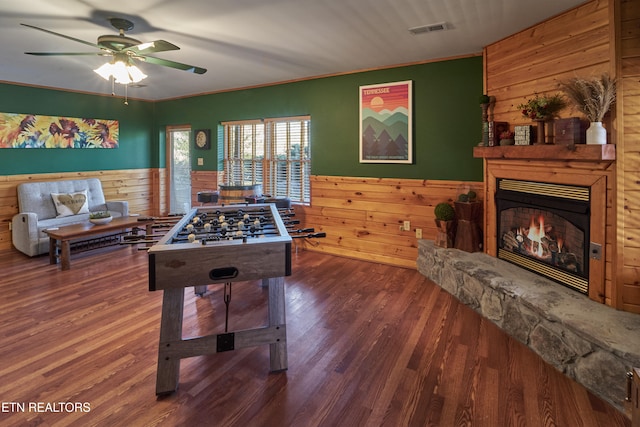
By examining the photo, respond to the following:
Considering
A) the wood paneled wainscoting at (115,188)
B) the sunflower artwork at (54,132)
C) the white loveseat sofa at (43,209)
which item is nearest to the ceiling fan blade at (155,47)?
the white loveseat sofa at (43,209)

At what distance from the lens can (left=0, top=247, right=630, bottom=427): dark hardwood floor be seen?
6.05 feet

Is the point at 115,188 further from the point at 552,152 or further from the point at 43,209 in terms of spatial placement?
the point at 552,152

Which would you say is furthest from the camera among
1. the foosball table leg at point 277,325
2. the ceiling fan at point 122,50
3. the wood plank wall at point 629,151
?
the ceiling fan at point 122,50

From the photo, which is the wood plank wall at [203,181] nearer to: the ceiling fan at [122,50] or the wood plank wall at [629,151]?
the ceiling fan at [122,50]

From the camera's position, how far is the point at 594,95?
7.96 feet

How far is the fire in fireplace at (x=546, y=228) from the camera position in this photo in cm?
266

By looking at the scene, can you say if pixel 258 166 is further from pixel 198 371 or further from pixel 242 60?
pixel 198 371

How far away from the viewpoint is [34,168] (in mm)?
5398

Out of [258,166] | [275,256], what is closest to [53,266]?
[258,166]

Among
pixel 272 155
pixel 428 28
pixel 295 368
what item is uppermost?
pixel 428 28

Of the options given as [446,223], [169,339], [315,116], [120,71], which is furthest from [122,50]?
[446,223]

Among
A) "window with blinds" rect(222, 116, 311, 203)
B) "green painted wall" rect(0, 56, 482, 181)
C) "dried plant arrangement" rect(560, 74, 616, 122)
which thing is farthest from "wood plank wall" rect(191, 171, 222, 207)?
"dried plant arrangement" rect(560, 74, 616, 122)

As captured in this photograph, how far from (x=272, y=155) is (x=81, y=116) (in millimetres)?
3266

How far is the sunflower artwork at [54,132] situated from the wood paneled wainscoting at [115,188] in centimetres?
47
